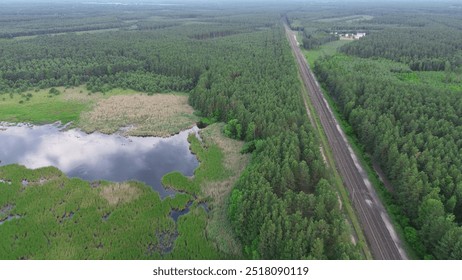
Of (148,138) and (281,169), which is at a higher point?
(281,169)

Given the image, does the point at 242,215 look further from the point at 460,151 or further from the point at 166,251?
the point at 460,151

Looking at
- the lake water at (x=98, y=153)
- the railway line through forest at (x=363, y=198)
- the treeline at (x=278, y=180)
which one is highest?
the treeline at (x=278, y=180)

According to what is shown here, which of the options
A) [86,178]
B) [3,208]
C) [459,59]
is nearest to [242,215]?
[86,178]

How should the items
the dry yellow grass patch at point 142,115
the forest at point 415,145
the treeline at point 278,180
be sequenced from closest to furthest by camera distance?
the treeline at point 278,180
the forest at point 415,145
the dry yellow grass patch at point 142,115

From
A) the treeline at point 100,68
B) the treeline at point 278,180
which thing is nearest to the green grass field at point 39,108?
the treeline at point 100,68

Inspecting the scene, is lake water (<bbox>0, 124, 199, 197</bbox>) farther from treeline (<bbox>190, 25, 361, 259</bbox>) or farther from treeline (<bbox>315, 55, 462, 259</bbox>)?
treeline (<bbox>315, 55, 462, 259</bbox>)

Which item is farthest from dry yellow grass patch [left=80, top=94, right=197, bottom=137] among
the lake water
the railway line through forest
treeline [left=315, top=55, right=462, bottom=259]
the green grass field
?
treeline [left=315, top=55, right=462, bottom=259]

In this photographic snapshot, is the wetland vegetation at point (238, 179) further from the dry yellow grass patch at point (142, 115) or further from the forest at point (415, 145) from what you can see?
the dry yellow grass patch at point (142, 115)
